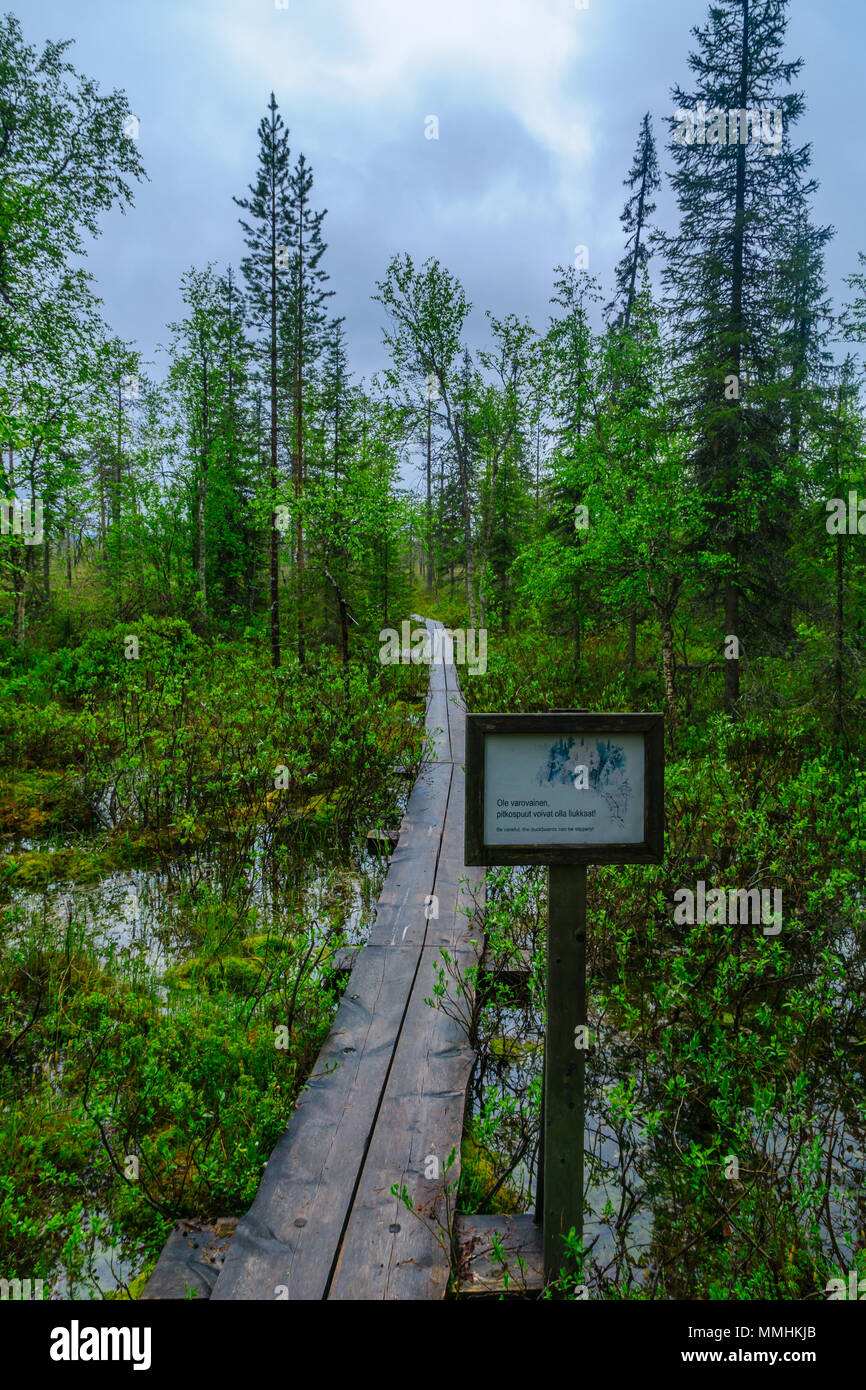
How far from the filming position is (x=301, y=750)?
10477mm

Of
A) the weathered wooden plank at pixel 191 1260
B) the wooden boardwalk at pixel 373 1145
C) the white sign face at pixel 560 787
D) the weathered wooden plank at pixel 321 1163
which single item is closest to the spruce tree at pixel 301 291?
the wooden boardwalk at pixel 373 1145

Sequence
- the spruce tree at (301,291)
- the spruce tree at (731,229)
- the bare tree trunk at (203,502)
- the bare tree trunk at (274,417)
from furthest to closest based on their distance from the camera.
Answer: the bare tree trunk at (203,502)
the spruce tree at (301,291)
the bare tree trunk at (274,417)
the spruce tree at (731,229)

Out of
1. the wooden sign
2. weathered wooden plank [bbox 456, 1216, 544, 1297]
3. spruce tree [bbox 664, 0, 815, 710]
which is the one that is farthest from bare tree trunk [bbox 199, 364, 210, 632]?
weathered wooden plank [bbox 456, 1216, 544, 1297]

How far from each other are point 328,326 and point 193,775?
20.7 metres

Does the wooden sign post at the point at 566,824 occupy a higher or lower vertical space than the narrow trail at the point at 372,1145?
higher

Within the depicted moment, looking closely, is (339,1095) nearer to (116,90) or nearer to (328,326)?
(116,90)

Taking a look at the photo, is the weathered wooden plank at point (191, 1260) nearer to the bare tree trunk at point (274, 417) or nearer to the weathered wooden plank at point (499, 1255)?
the weathered wooden plank at point (499, 1255)

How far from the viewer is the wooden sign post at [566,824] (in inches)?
105

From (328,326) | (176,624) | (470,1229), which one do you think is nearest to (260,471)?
(328,326)

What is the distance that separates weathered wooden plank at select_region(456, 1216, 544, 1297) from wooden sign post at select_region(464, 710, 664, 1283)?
0.60 ft

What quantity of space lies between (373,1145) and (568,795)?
2220mm

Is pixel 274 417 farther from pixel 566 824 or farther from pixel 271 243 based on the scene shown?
pixel 566 824

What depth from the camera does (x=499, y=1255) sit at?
2791mm

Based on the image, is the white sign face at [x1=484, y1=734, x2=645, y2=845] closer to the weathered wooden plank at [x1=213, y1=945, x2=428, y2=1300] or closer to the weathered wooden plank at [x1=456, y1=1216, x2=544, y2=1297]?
the weathered wooden plank at [x1=456, y1=1216, x2=544, y2=1297]
